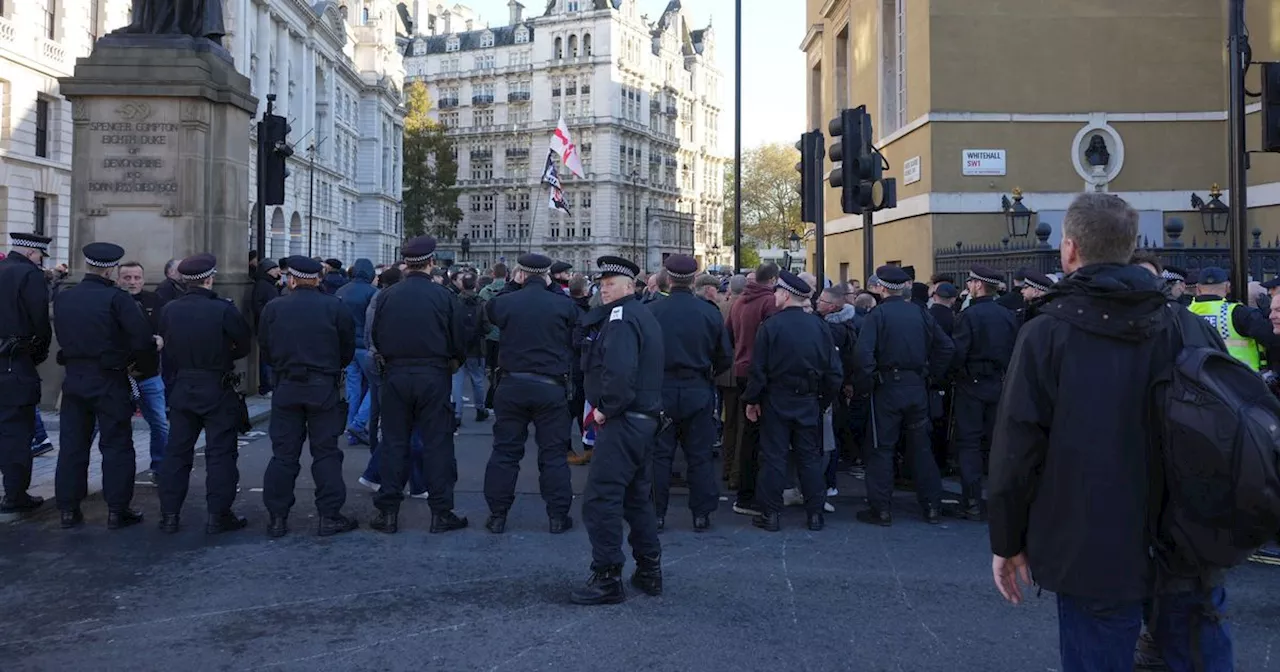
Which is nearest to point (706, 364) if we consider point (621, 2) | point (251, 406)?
point (251, 406)

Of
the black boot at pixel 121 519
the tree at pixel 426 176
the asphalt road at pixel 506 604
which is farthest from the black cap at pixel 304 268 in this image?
the tree at pixel 426 176

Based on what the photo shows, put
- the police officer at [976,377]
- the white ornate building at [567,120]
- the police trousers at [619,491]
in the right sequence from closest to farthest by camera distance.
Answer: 1. the police trousers at [619,491]
2. the police officer at [976,377]
3. the white ornate building at [567,120]

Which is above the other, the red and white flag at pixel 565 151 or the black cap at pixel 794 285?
the red and white flag at pixel 565 151

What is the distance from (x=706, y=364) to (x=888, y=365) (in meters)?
1.47

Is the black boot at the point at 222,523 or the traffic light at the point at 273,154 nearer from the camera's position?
the black boot at the point at 222,523

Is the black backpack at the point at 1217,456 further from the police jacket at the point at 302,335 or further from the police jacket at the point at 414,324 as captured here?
the police jacket at the point at 302,335

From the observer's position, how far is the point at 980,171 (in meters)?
18.8

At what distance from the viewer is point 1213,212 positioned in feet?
55.3

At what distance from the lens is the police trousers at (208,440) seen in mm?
7219

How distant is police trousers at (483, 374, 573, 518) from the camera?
24.0 feet

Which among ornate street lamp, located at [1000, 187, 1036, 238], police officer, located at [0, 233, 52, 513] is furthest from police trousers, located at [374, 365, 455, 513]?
ornate street lamp, located at [1000, 187, 1036, 238]

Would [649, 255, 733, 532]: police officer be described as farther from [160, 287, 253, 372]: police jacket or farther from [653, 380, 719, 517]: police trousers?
[160, 287, 253, 372]: police jacket

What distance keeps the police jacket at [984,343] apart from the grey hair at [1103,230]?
16.3 ft

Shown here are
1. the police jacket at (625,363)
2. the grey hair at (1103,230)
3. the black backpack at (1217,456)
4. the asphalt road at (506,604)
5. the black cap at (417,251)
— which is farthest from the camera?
the black cap at (417,251)
